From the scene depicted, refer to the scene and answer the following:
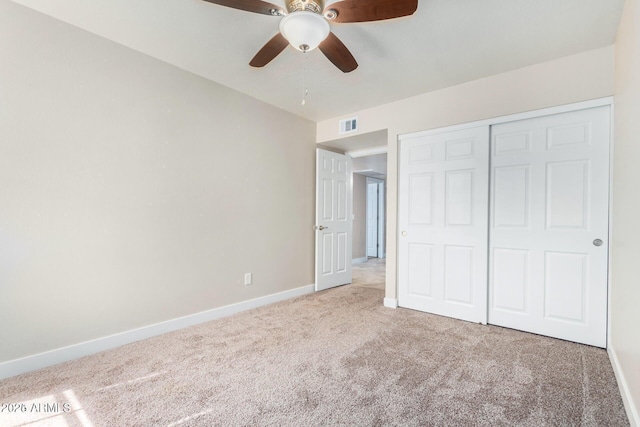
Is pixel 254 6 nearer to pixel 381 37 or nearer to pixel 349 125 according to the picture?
pixel 381 37

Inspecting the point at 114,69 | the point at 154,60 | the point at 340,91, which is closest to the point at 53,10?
the point at 114,69

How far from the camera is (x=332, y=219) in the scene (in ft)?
14.5

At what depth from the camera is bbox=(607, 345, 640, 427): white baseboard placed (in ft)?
4.69

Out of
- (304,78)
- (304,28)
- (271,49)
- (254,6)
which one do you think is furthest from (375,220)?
(254,6)

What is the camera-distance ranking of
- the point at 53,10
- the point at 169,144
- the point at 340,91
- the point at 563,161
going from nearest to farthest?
the point at 53,10
the point at 563,161
the point at 169,144
the point at 340,91

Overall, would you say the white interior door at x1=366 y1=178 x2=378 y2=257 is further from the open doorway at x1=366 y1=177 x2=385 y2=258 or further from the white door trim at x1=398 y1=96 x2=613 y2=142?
the white door trim at x1=398 y1=96 x2=613 y2=142

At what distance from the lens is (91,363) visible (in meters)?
2.13

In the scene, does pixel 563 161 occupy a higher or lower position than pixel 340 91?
lower

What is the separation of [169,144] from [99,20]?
0.99 metres

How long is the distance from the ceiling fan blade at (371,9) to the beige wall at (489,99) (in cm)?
171

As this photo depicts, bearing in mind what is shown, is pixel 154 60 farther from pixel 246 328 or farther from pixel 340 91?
pixel 246 328

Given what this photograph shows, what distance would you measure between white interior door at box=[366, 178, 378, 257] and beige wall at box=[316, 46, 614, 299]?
410 cm

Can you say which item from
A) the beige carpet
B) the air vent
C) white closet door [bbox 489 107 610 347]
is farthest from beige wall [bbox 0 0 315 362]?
white closet door [bbox 489 107 610 347]

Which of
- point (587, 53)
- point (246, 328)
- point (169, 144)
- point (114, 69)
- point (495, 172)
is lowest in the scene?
point (246, 328)
